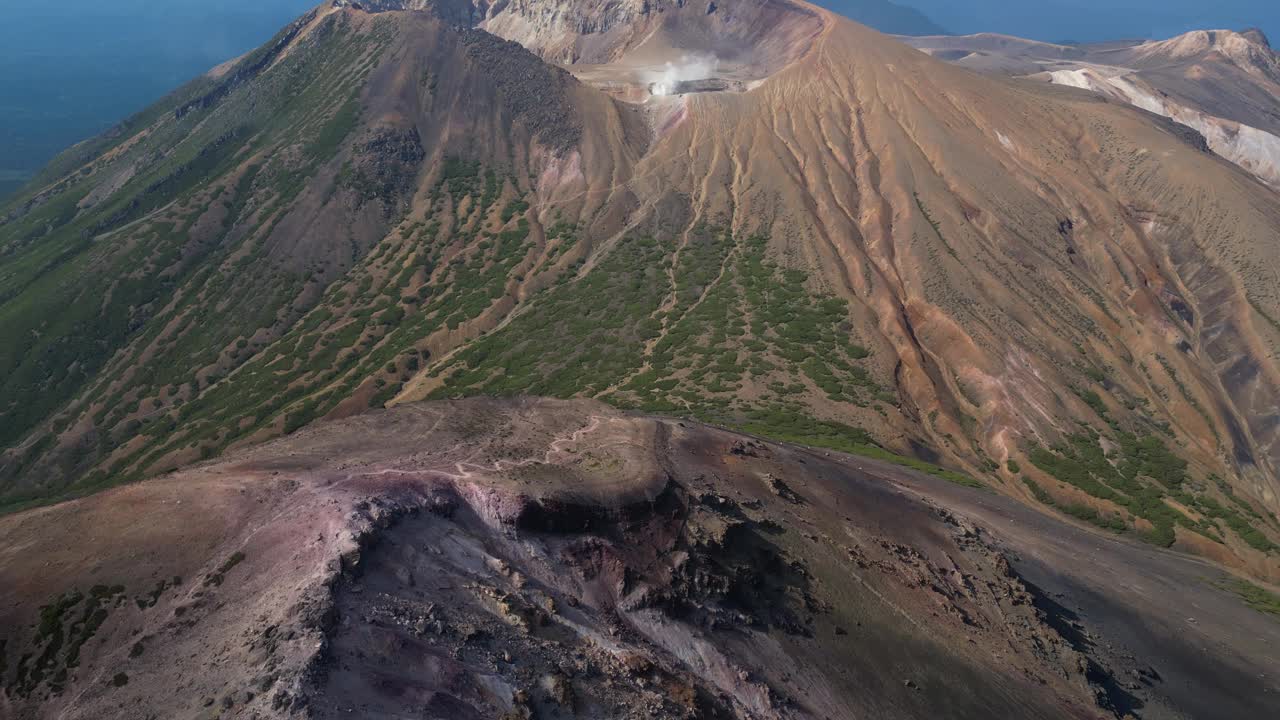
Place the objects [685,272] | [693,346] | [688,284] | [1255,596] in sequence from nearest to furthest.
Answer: [1255,596], [693,346], [688,284], [685,272]

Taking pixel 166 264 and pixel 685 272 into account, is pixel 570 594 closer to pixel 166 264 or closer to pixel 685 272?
pixel 685 272

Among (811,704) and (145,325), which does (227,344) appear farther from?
(811,704)

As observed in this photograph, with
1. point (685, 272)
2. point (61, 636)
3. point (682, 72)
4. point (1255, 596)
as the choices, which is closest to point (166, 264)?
point (685, 272)

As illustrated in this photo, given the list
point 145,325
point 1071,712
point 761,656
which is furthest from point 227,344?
point 1071,712

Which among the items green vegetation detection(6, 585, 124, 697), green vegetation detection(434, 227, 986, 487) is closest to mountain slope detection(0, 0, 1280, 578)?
green vegetation detection(434, 227, 986, 487)

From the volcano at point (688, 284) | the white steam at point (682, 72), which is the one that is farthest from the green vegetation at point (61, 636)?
the white steam at point (682, 72)
